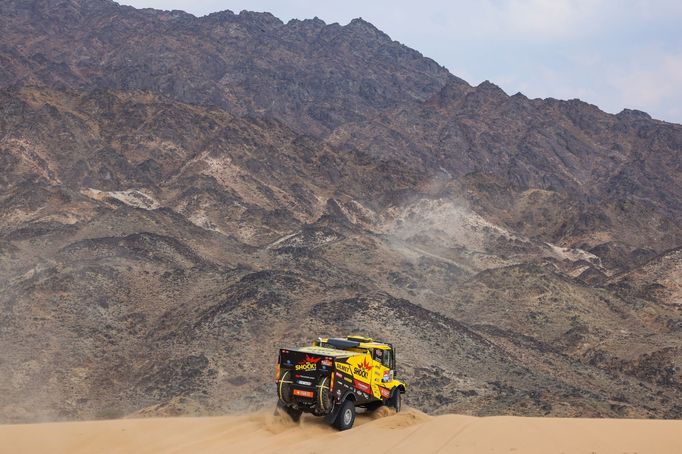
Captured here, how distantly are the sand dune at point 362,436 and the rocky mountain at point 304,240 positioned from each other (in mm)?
11942

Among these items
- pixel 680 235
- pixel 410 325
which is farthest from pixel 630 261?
pixel 410 325

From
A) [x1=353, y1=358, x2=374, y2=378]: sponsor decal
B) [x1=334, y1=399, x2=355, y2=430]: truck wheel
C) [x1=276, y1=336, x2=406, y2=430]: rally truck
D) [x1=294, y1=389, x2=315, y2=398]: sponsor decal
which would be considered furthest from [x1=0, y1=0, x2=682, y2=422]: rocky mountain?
[x1=294, y1=389, x2=315, y2=398]: sponsor decal

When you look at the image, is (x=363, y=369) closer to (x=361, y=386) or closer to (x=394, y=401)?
(x=361, y=386)

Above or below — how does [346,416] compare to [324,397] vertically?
below

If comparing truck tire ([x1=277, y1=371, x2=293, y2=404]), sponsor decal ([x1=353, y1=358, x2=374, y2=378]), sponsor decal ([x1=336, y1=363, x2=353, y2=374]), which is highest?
sponsor decal ([x1=336, y1=363, x2=353, y2=374])

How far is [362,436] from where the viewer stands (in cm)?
1447

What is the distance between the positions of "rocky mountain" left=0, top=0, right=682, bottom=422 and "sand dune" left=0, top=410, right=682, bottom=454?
11.9 metres

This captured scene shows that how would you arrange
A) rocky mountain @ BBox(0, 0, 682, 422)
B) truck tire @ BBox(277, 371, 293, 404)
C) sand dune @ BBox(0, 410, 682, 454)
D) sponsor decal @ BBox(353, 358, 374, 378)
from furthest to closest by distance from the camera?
rocky mountain @ BBox(0, 0, 682, 422) → sponsor decal @ BBox(353, 358, 374, 378) → truck tire @ BBox(277, 371, 293, 404) → sand dune @ BBox(0, 410, 682, 454)

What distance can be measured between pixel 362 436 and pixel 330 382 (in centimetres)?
161

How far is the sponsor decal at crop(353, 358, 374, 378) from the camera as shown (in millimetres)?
16547

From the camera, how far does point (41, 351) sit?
3606cm

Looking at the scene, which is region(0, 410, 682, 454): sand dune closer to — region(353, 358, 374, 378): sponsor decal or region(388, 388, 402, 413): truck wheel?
region(353, 358, 374, 378): sponsor decal

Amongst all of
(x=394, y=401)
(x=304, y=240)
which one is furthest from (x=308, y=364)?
(x=304, y=240)

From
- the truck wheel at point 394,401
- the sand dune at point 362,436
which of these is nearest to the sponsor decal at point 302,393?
the sand dune at point 362,436
